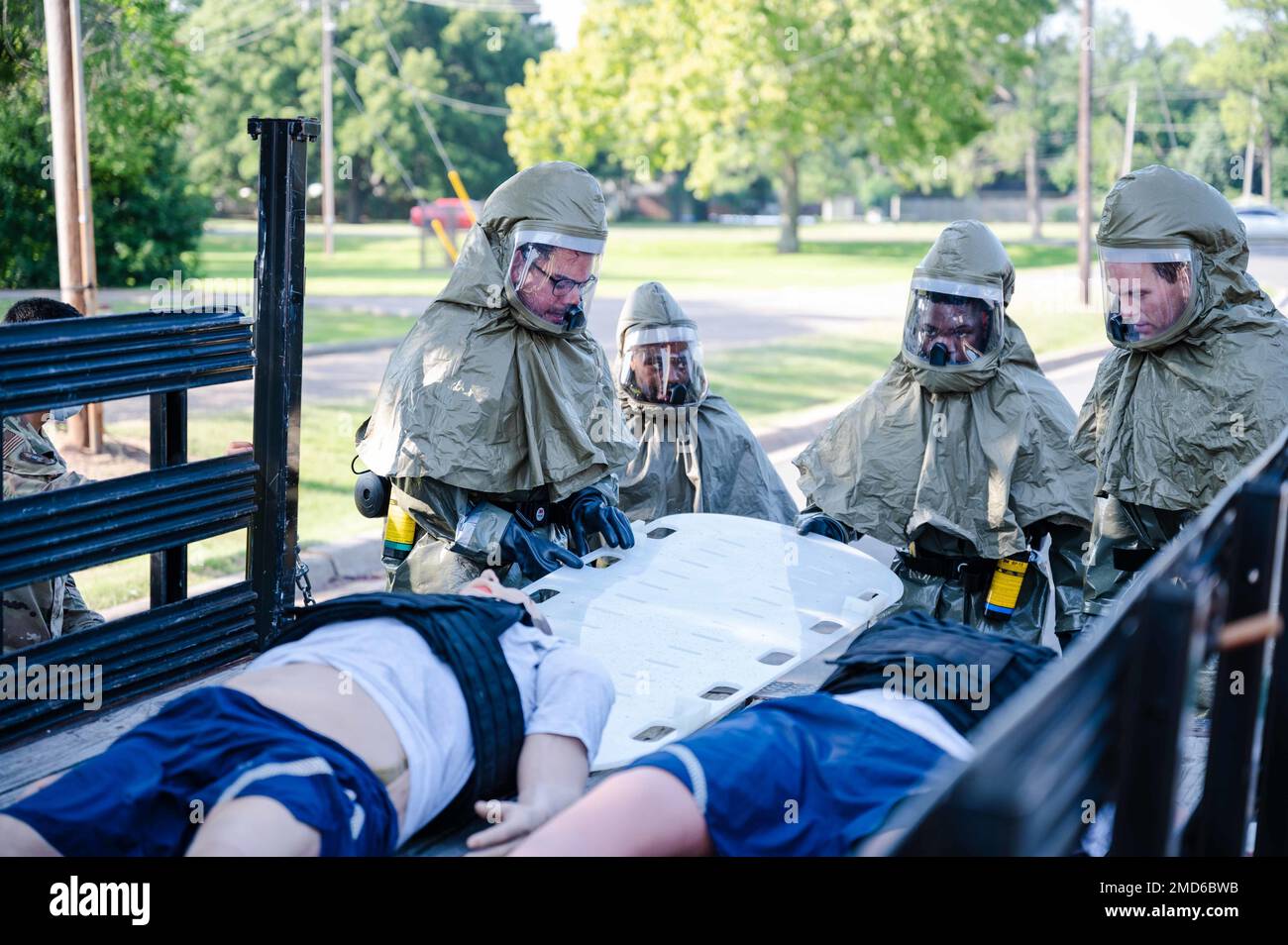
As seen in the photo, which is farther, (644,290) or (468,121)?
(468,121)

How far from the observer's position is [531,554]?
170 inches

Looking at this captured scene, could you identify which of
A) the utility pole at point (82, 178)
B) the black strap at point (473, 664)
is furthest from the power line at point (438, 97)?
the black strap at point (473, 664)

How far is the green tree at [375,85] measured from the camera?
1881 inches

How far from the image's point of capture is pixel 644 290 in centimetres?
568

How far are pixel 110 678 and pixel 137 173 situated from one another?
1285 cm

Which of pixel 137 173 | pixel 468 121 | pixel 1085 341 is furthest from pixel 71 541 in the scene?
pixel 468 121

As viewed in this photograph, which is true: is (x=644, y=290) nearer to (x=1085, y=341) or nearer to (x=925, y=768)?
(x=925, y=768)

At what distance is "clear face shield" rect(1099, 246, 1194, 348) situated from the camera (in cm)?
391

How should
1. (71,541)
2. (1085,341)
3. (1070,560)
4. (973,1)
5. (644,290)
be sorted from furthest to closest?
(973,1) → (1085,341) → (644,290) → (1070,560) → (71,541)

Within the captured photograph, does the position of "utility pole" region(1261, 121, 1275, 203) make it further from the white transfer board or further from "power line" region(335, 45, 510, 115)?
the white transfer board

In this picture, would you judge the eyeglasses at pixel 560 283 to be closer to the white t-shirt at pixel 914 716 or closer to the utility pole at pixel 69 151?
the white t-shirt at pixel 914 716

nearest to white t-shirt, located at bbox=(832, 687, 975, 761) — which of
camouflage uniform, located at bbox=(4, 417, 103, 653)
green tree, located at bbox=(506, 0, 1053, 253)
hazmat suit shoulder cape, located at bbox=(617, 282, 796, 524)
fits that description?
camouflage uniform, located at bbox=(4, 417, 103, 653)

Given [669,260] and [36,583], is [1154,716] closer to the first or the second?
[36,583]

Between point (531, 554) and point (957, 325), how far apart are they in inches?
60.6
